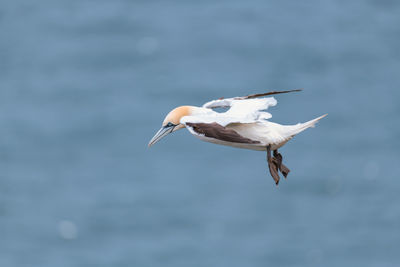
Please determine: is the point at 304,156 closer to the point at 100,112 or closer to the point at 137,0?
the point at 100,112

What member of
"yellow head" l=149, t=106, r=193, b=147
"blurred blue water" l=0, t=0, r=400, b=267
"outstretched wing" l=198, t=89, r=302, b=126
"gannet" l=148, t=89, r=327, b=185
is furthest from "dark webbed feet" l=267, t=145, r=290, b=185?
"blurred blue water" l=0, t=0, r=400, b=267

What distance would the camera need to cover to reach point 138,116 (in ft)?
293

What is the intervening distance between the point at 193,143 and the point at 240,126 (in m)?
76.6

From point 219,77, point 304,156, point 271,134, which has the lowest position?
point 271,134

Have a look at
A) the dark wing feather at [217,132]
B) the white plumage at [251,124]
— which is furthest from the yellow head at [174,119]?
the dark wing feather at [217,132]

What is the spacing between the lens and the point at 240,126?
39.4 ft

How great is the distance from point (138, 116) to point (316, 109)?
17745 millimetres

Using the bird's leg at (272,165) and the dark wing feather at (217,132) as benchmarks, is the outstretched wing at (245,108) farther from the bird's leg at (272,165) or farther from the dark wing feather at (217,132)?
the bird's leg at (272,165)

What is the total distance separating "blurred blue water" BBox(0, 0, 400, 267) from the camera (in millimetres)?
86562

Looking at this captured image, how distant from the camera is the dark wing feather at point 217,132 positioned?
11422 mm

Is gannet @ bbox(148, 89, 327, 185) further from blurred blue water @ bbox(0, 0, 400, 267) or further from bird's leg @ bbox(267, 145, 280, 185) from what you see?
blurred blue water @ bbox(0, 0, 400, 267)

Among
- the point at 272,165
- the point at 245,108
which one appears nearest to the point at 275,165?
the point at 272,165

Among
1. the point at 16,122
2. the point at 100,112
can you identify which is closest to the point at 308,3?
the point at 100,112

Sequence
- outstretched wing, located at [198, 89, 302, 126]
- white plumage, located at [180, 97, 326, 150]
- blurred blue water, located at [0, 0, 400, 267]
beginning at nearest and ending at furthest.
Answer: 1. outstretched wing, located at [198, 89, 302, 126]
2. white plumage, located at [180, 97, 326, 150]
3. blurred blue water, located at [0, 0, 400, 267]
